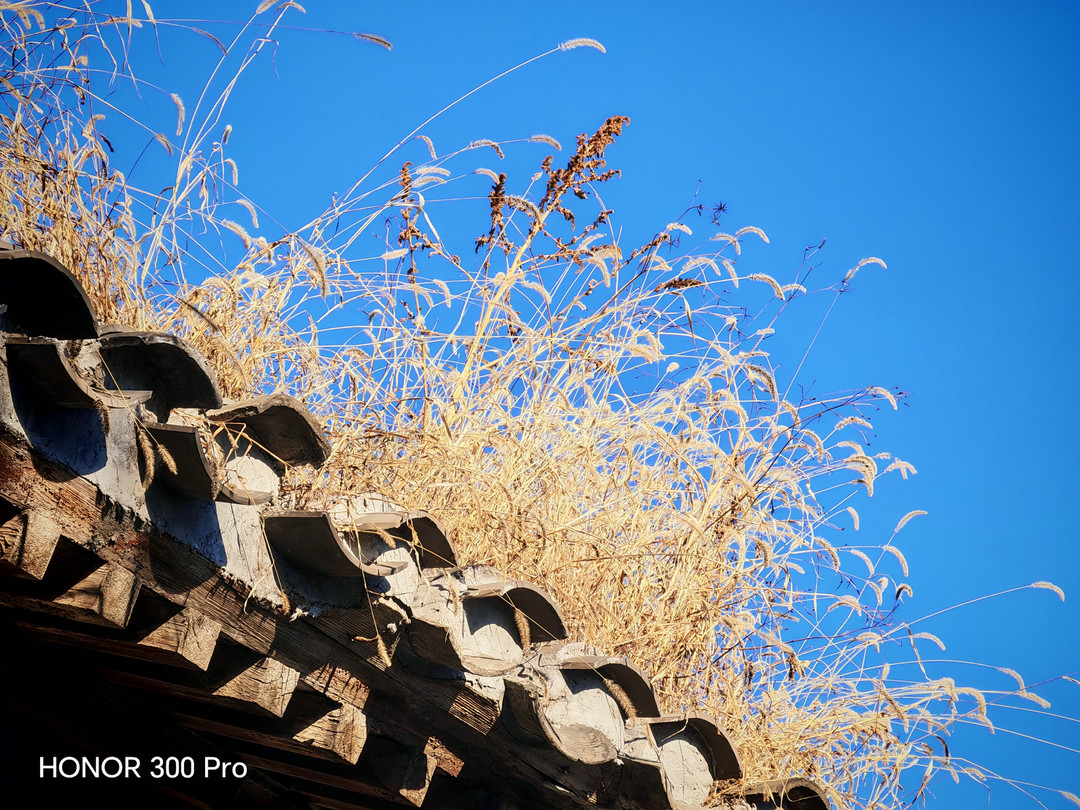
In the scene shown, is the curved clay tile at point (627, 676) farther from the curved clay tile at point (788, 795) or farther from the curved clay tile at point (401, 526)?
the curved clay tile at point (788, 795)

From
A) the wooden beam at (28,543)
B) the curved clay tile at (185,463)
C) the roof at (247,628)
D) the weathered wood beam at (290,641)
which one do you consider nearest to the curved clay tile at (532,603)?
the roof at (247,628)

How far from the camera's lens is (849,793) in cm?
392

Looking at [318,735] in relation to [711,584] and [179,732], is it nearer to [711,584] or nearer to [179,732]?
[179,732]

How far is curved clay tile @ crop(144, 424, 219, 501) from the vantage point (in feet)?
5.78

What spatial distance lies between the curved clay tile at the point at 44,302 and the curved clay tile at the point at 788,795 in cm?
285

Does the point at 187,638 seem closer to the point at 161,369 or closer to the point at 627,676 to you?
the point at 161,369

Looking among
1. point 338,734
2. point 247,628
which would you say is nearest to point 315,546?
point 247,628

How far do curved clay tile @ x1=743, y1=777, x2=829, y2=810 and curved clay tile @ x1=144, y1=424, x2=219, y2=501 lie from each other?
2452 mm

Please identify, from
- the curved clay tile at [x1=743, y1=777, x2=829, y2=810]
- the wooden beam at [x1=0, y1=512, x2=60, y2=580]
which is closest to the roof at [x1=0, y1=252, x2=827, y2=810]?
the wooden beam at [x1=0, y1=512, x2=60, y2=580]

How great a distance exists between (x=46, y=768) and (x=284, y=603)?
1543 mm

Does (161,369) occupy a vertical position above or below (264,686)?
above

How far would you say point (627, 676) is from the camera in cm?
277

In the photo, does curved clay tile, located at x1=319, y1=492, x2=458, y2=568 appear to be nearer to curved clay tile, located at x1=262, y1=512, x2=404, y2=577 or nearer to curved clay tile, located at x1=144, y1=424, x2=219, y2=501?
curved clay tile, located at x1=262, y1=512, x2=404, y2=577

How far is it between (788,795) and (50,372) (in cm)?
301
